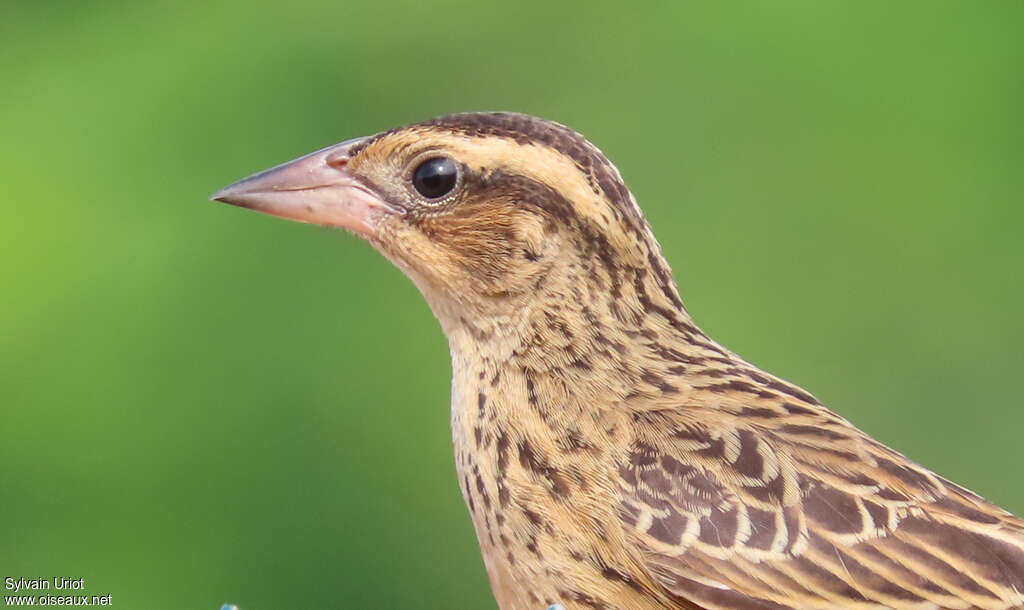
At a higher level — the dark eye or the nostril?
the nostril

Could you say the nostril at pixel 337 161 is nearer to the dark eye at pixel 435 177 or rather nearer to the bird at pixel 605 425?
the bird at pixel 605 425

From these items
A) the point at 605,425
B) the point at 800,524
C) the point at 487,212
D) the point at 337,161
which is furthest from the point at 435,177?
the point at 800,524

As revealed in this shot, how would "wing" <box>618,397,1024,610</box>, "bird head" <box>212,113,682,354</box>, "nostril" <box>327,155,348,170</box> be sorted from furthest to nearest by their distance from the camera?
1. "nostril" <box>327,155,348,170</box>
2. "bird head" <box>212,113,682,354</box>
3. "wing" <box>618,397,1024,610</box>

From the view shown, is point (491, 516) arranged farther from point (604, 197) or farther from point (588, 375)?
point (604, 197)

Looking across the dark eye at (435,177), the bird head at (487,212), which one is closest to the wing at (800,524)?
the bird head at (487,212)

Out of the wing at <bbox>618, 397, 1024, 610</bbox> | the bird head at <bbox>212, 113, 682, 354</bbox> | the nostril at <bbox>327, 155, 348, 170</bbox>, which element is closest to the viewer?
the wing at <bbox>618, 397, 1024, 610</bbox>

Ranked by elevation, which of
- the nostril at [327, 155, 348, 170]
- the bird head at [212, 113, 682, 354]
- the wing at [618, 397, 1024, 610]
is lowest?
the wing at [618, 397, 1024, 610]

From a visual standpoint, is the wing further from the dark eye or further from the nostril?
the nostril

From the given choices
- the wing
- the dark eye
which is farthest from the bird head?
the wing

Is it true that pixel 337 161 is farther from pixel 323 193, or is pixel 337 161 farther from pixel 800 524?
pixel 800 524
